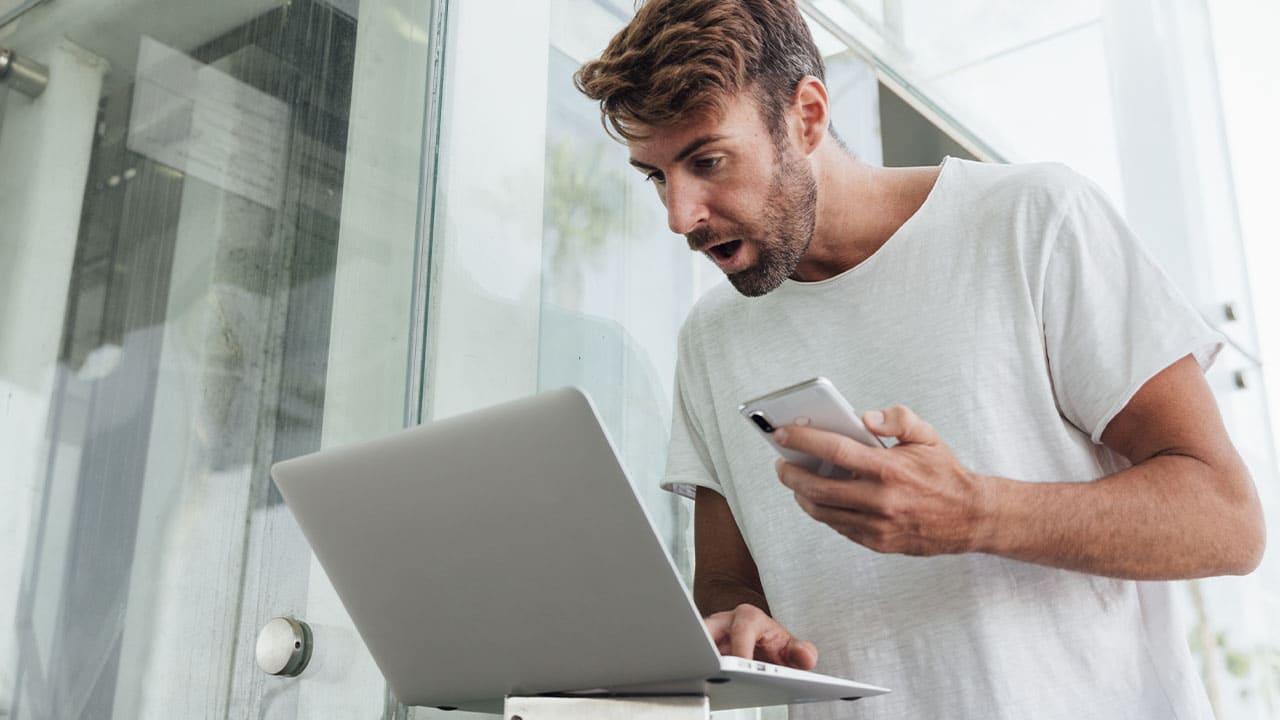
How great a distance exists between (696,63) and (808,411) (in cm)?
54

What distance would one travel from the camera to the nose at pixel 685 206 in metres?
1.23

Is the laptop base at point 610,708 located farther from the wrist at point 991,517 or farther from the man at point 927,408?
the wrist at point 991,517

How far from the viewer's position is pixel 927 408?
1.17 meters

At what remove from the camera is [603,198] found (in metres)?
1.60

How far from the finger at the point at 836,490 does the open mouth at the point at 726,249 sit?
0.42 meters

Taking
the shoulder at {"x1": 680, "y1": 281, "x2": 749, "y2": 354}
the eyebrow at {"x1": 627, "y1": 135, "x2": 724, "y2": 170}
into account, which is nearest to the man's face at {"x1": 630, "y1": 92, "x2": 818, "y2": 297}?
the eyebrow at {"x1": 627, "y1": 135, "x2": 724, "y2": 170}

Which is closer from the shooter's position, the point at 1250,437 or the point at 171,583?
the point at 171,583

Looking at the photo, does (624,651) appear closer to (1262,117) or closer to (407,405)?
(407,405)

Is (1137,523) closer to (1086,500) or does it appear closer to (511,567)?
(1086,500)

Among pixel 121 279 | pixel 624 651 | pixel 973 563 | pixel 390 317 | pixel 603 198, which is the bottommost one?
pixel 624 651

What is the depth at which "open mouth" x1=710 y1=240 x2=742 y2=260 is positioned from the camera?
127 cm

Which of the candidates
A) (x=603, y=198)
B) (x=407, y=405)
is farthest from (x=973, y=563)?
(x=603, y=198)

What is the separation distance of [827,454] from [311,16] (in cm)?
105

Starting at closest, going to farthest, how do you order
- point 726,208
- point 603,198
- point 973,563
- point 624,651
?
point 624,651 → point 973,563 → point 726,208 → point 603,198
